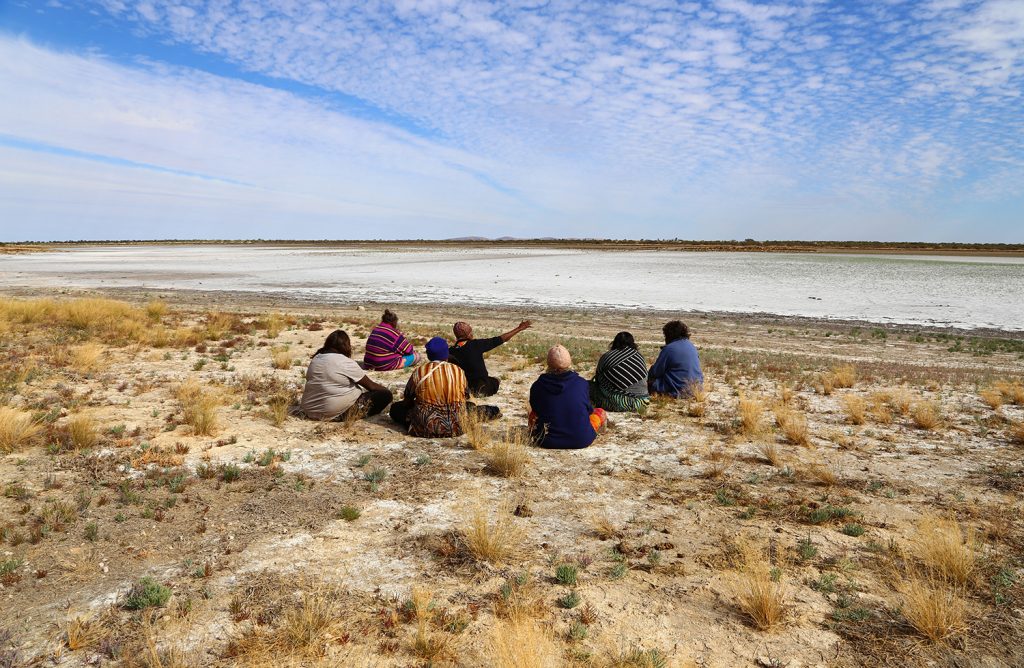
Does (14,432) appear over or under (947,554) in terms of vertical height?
over

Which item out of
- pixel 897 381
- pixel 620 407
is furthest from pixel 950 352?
pixel 620 407

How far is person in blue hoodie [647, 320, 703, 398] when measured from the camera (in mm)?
9359

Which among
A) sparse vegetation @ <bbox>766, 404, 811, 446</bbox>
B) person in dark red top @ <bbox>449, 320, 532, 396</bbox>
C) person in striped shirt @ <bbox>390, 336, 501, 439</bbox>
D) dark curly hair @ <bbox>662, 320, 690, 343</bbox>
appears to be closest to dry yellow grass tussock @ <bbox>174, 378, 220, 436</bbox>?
person in striped shirt @ <bbox>390, 336, 501, 439</bbox>

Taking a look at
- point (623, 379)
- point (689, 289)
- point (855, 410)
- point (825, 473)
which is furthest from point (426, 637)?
point (689, 289)

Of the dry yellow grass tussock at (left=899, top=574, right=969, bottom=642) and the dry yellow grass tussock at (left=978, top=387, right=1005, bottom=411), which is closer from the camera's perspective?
the dry yellow grass tussock at (left=899, top=574, right=969, bottom=642)

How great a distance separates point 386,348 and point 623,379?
486 cm

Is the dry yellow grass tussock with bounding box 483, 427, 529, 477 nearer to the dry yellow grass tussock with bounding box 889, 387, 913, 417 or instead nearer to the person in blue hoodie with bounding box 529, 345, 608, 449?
the person in blue hoodie with bounding box 529, 345, 608, 449

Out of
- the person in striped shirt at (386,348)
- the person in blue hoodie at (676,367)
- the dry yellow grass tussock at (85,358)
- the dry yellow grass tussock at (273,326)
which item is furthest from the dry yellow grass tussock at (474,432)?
the dry yellow grass tussock at (273,326)

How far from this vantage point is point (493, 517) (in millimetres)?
5316

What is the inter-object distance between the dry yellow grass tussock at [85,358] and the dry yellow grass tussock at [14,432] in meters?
3.78

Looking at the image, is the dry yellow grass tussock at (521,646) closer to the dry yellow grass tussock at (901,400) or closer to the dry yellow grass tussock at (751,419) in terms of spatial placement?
the dry yellow grass tussock at (751,419)

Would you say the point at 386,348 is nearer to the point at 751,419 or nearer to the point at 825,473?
the point at 751,419

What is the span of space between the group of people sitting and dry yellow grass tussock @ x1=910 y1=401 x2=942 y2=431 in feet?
9.60

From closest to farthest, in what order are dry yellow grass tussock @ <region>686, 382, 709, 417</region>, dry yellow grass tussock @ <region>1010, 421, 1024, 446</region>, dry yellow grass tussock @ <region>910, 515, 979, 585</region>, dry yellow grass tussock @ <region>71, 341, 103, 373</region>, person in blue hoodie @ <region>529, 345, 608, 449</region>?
dry yellow grass tussock @ <region>910, 515, 979, 585</region> → person in blue hoodie @ <region>529, 345, 608, 449</region> → dry yellow grass tussock @ <region>1010, 421, 1024, 446</region> → dry yellow grass tussock @ <region>686, 382, 709, 417</region> → dry yellow grass tussock @ <region>71, 341, 103, 373</region>
